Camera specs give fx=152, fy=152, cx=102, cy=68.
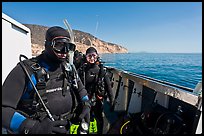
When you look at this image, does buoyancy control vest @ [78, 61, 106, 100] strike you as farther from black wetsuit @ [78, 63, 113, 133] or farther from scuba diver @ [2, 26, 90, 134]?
scuba diver @ [2, 26, 90, 134]

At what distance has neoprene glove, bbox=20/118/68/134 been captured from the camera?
3.75 feet

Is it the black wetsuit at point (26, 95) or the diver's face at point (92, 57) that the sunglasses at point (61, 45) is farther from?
the diver's face at point (92, 57)

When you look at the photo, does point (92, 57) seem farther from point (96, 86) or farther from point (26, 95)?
point (26, 95)

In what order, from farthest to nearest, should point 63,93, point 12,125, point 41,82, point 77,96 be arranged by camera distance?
point 77,96
point 63,93
point 41,82
point 12,125

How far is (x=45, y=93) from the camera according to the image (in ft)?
4.53

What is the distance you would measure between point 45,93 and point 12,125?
13.7 inches

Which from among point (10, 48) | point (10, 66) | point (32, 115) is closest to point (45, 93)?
point (32, 115)

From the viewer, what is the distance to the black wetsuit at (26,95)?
1158 mm

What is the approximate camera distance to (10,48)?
2020 millimetres

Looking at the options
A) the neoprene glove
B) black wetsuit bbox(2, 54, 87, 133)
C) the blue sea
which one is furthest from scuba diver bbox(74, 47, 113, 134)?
the blue sea

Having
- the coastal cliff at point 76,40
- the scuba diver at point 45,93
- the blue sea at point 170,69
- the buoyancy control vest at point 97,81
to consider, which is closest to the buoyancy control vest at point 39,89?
the scuba diver at point 45,93

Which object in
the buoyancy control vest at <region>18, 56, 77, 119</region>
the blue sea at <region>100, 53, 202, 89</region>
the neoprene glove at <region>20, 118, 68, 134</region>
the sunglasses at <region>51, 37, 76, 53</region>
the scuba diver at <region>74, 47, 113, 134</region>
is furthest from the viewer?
the blue sea at <region>100, 53, 202, 89</region>

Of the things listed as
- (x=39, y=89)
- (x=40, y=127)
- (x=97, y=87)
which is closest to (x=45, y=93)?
(x=39, y=89)

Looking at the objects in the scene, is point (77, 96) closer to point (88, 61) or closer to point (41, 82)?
point (41, 82)
